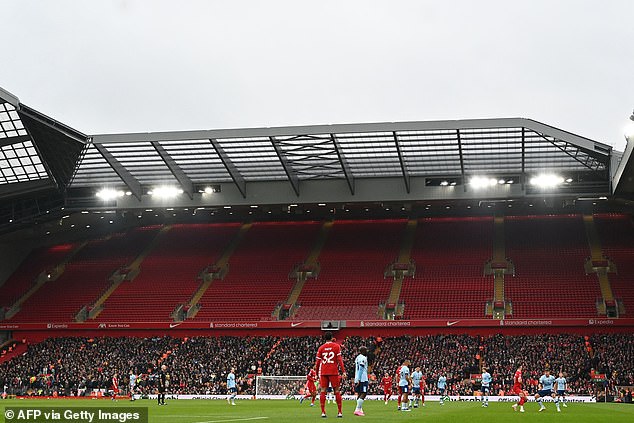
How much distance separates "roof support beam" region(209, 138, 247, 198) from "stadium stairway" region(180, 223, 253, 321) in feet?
32.3

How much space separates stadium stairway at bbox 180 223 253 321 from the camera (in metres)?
63.6

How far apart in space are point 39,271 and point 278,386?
32.2 meters

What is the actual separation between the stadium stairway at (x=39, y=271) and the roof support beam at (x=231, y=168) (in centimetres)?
2210

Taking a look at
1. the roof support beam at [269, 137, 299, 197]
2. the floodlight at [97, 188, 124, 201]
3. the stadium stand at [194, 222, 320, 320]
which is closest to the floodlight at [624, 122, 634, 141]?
the roof support beam at [269, 137, 299, 197]

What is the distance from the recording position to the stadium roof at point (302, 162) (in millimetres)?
50469

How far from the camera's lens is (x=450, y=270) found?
64.0 metres

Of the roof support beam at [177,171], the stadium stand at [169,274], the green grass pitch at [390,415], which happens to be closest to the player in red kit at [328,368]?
the green grass pitch at [390,415]

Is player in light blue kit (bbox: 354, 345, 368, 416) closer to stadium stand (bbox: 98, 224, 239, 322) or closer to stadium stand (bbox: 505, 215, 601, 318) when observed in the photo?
stadium stand (bbox: 505, 215, 601, 318)

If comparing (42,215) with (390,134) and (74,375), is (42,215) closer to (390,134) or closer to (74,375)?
(74,375)

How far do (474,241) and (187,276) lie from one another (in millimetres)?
23436

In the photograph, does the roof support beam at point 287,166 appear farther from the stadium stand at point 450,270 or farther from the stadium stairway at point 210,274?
the stadium stairway at point 210,274

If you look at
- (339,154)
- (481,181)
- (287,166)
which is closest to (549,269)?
(481,181)

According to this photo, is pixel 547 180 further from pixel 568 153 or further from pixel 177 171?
pixel 177 171

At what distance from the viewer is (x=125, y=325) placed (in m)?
62.9
